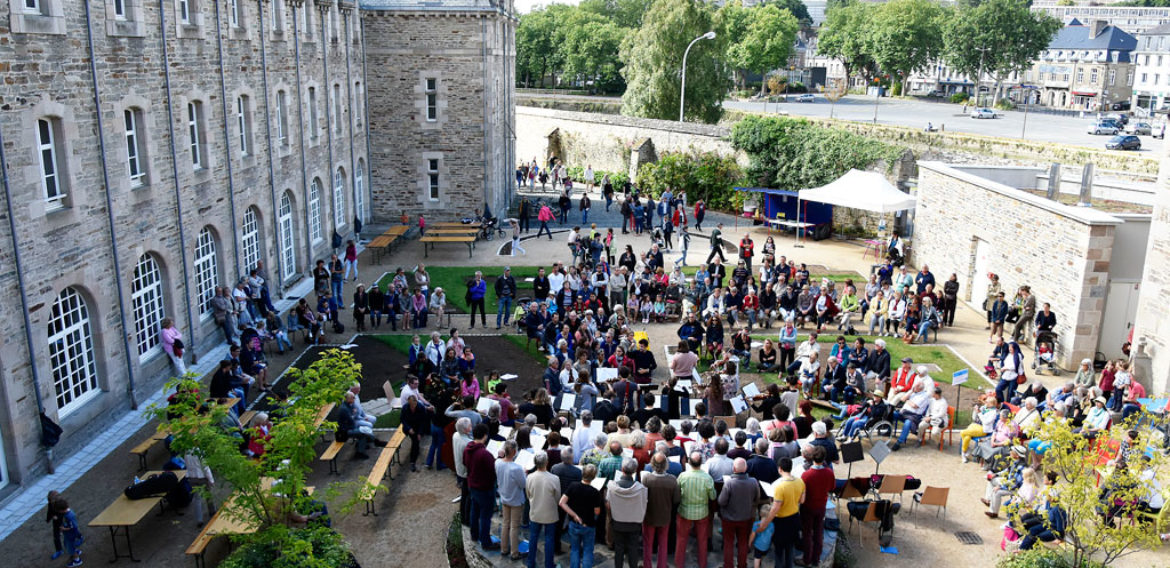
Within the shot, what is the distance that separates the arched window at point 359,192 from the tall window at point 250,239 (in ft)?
26.7

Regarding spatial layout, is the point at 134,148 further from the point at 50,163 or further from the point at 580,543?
the point at 580,543

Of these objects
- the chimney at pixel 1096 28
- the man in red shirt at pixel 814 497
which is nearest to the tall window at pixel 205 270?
the man in red shirt at pixel 814 497

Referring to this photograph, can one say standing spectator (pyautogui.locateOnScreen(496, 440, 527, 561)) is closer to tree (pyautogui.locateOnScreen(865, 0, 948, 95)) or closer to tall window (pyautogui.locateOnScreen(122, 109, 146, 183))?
tall window (pyautogui.locateOnScreen(122, 109, 146, 183))

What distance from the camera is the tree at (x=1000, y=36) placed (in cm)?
7075

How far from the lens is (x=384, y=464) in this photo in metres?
12.5

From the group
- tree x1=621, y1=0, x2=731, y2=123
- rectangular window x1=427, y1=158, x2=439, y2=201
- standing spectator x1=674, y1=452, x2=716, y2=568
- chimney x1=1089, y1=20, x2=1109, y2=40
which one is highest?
chimney x1=1089, y1=20, x2=1109, y2=40

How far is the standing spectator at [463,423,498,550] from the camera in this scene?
992 cm

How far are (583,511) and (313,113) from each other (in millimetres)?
18641

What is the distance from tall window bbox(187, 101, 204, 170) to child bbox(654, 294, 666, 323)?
10.0 metres

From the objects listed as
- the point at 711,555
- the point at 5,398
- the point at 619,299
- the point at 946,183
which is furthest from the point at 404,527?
the point at 946,183

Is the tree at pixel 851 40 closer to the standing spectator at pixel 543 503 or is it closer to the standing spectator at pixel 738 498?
the standing spectator at pixel 738 498

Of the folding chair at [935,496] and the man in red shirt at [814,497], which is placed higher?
the man in red shirt at [814,497]

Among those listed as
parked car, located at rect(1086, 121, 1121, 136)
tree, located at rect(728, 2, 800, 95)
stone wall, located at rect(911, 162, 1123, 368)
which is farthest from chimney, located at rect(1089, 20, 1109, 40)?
stone wall, located at rect(911, 162, 1123, 368)

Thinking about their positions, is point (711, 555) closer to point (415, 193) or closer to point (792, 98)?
point (415, 193)
